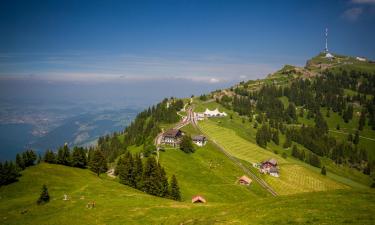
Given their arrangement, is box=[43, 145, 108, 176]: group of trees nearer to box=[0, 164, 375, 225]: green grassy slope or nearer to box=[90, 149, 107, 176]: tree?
box=[90, 149, 107, 176]: tree

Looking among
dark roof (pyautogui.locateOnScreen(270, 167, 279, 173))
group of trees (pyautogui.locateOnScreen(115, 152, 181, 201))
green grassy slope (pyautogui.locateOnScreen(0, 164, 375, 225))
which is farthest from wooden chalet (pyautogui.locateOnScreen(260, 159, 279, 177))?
green grassy slope (pyautogui.locateOnScreen(0, 164, 375, 225))

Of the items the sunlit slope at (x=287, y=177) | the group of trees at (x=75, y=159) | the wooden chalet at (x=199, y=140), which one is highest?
the group of trees at (x=75, y=159)

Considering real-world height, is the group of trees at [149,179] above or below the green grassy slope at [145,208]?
below

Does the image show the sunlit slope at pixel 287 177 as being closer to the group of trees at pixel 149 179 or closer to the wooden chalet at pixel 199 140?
the wooden chalet at pixel 199 140

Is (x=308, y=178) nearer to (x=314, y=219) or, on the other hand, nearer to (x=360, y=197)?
(x=360, y=197)

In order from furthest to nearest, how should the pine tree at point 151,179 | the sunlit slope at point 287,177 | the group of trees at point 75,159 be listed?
the sunlit slope at point 287,177 < the group of trees at point 75,159 < the pine tree at point 151,179

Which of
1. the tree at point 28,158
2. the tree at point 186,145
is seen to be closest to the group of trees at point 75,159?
the tree at point 28,158

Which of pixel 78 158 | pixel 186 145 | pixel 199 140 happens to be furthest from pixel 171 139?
pixel 78 158
